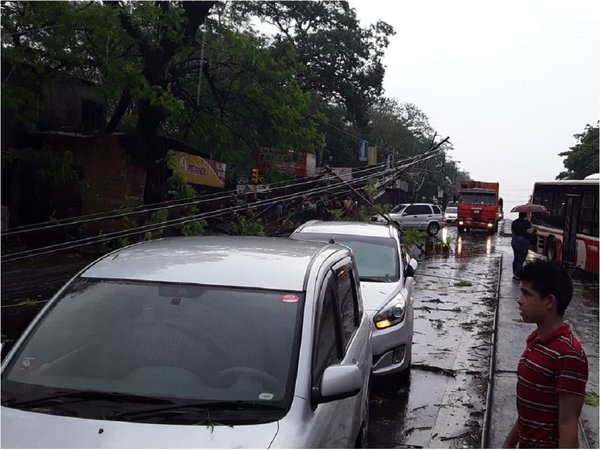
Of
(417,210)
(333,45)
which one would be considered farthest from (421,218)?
(333,45)

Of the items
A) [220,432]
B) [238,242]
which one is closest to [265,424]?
[220,432]

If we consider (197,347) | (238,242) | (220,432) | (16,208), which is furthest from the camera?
(16,208)

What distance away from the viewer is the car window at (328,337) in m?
3.53

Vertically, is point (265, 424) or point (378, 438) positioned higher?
point (265, 424)

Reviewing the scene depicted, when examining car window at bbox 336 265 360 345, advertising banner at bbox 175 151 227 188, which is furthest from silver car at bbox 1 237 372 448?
advertising banner at bbox 175 151 227 188

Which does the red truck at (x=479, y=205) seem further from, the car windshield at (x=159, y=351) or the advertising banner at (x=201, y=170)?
the car windshield at (x=159, y=351)

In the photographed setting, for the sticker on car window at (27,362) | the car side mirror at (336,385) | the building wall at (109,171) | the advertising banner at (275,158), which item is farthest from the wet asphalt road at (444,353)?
the advertising banner at (275,158)

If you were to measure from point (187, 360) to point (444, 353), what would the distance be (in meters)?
6.49

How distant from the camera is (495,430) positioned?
19.4 feet

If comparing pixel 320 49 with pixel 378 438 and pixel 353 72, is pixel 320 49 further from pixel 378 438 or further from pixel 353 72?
pixel 378 438

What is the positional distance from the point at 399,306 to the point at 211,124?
14.9 metres

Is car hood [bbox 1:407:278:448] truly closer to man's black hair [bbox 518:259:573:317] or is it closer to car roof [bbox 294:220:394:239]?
man's black hair [bbox 518:259:573:317]

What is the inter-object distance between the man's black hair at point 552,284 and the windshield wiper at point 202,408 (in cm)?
141

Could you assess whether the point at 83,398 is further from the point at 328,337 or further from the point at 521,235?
the point at 521,235
